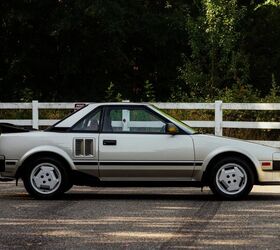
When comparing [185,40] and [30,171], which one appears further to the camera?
[185,40]

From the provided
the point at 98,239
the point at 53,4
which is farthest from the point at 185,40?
the point at 98,239

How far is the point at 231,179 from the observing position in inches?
411

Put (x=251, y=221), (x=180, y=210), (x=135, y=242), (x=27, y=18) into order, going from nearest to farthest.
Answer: (x=135, y=242)
(x=251, y=221)
(x=180, y=210)
(x=27, y=18)

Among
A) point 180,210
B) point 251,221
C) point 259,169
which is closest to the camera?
point 251,221

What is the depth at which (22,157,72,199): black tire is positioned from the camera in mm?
10578

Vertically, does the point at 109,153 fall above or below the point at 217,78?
below

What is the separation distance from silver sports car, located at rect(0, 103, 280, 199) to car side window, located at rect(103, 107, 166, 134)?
0.01 m

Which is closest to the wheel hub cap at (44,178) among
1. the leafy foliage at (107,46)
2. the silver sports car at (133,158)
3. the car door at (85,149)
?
the silver sports car at (133,158)

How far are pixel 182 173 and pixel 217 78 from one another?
20039 millimetres

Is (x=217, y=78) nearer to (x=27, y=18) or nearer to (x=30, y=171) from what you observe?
(x=27, y=18)

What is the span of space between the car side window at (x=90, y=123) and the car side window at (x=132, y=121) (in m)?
0.12

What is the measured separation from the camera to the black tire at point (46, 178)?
→ 34.7 feet

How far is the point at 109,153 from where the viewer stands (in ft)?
34.7

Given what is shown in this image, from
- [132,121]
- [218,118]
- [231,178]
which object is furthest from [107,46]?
[231,178]
